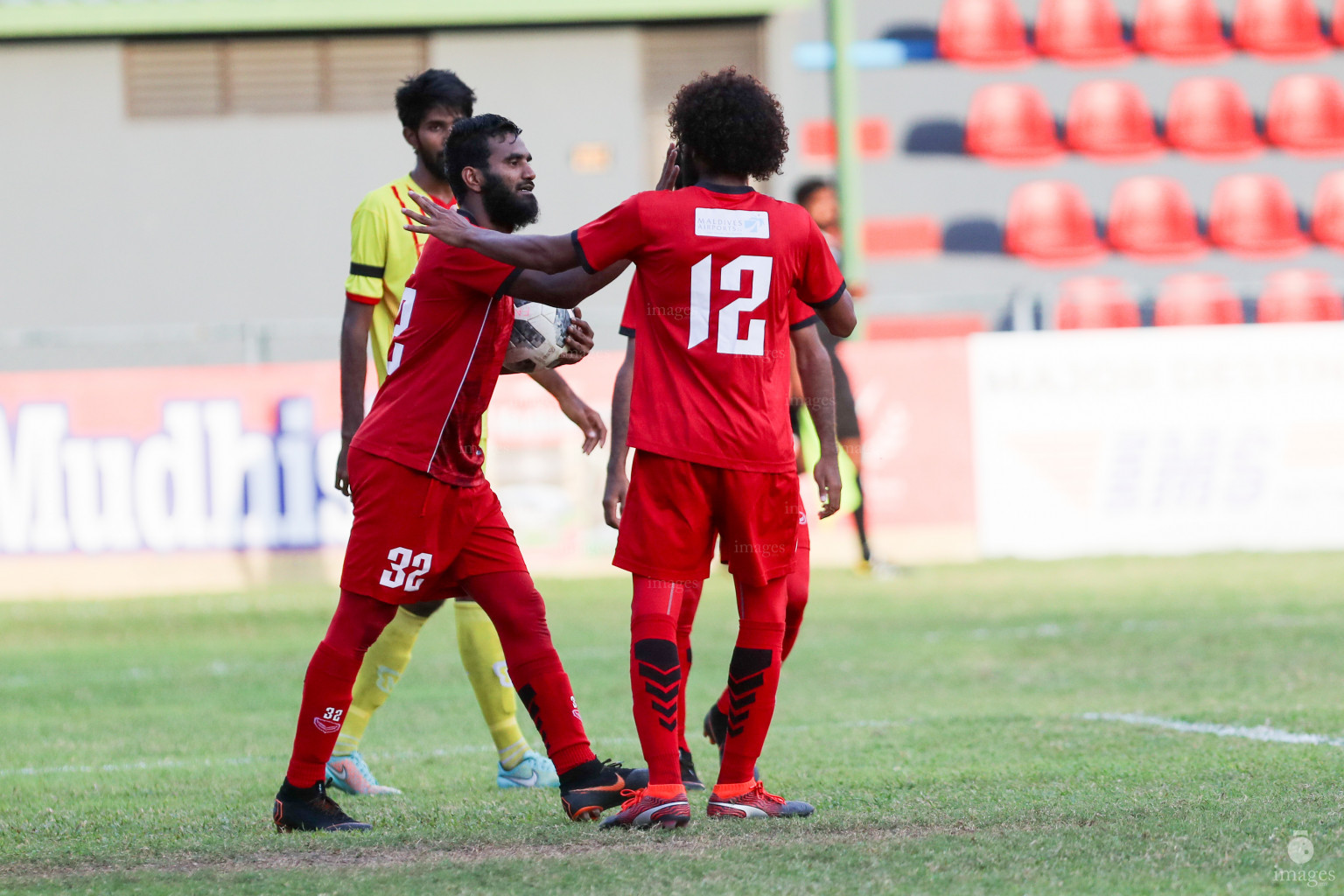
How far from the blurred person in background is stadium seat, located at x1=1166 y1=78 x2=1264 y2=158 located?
9.97m

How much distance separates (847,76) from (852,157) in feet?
2.49

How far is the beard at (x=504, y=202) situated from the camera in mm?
4359

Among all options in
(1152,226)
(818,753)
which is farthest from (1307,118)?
(818,753)

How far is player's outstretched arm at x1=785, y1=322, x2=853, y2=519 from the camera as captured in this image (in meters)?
4.36

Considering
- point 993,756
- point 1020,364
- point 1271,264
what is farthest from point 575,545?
point 1271,264

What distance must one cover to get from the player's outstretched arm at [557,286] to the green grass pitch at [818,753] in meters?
1.30

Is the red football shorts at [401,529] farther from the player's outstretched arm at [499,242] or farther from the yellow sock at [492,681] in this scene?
Answer: the yellow sock at [492,681]

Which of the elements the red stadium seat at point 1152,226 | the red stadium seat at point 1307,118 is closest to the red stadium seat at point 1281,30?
the red stadium seat at point 1307,118

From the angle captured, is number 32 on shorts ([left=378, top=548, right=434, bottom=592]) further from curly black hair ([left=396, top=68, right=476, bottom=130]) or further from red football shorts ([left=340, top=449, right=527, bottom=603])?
curly black hair ([left=396, top=68, right=476, bottom=130])

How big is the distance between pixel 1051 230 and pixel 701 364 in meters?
17.1

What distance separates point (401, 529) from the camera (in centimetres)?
427

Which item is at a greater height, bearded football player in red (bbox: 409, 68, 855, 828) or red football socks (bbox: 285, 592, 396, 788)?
bearded football player in red (bbox: 409, 68, 855, 828)

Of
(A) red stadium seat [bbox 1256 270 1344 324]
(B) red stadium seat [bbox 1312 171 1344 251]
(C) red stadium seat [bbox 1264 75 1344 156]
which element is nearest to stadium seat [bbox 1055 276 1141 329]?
(A) red stadium seat [bbox 1256 270 1344 324]

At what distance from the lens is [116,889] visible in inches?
137
